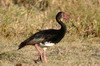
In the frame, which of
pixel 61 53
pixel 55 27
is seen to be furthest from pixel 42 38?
pixel 55 27

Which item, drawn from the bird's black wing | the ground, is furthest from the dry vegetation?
the bird's black wing

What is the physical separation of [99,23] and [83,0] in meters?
2.55

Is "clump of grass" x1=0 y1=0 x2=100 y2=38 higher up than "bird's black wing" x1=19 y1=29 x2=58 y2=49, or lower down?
lower down

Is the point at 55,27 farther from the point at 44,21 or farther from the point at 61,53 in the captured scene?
the point at 61,53

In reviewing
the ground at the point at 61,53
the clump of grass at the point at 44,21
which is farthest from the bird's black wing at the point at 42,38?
the clump of grass at the point at 44,21

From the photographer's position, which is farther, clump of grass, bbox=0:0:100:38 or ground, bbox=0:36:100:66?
clump of grass, bbox=0:0:100:38

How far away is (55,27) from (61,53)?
2891 millimetres

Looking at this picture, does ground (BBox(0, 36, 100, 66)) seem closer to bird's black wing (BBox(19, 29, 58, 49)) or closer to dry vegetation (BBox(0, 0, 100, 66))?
dry vegetation (BBox(0, 0, 100, 66))

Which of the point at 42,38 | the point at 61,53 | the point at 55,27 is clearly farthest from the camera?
the point at 55,27

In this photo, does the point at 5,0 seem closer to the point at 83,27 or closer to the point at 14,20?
the point at 14,20

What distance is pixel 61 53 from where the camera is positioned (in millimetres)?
10328

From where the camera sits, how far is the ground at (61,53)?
30.6ft

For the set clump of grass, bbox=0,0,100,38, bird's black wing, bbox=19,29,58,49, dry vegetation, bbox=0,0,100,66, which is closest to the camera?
bird's black wing, bbox=19,29,58,49

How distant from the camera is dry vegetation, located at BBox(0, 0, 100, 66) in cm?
975
